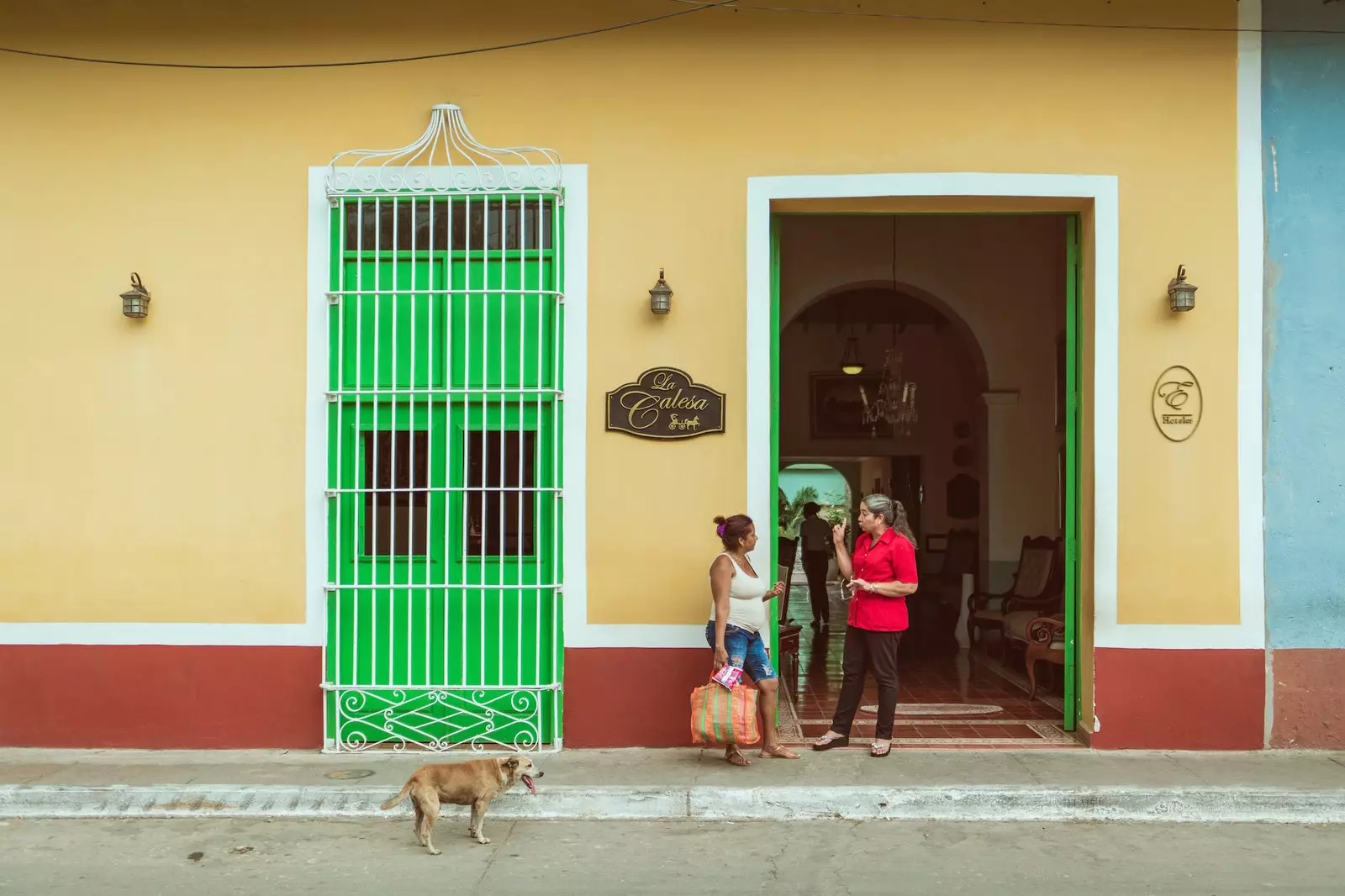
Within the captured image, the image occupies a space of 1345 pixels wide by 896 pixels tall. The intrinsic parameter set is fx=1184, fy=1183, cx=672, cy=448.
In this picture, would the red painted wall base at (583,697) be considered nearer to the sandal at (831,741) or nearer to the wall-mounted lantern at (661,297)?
the sandal at (831,741)

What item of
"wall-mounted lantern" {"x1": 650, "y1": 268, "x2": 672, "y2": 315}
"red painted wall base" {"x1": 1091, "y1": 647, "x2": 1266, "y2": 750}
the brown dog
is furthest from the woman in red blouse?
the brown dog

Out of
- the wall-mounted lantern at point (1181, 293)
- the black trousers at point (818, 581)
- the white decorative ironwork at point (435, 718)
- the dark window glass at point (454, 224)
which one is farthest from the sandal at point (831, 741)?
the black trousers at point (818, 581)

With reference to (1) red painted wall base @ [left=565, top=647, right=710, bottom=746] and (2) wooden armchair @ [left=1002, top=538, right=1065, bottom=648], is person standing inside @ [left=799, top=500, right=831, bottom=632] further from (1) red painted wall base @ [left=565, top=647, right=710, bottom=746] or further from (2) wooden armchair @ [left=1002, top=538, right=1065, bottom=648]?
(1) red painted wall base @ [left=565, top=647, right=710, bottom=746]

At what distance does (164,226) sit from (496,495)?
262 cm

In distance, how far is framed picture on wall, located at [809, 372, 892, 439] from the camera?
54.2ft

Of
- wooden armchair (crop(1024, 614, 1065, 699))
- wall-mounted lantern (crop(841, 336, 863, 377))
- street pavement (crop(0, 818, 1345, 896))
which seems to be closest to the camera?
street pavement (crop(0, 818, 1345, 896))

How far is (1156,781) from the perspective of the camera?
620cm

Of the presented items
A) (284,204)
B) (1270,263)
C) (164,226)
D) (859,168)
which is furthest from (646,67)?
(1270,263)

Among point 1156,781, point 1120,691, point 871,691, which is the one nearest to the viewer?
point 1156,781

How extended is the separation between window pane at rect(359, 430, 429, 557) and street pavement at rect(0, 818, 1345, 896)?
70.4 inches

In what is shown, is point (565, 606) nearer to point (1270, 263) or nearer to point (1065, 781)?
point (1065, 781)

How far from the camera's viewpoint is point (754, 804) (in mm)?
6062

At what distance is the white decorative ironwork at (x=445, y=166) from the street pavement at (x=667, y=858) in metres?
3.67

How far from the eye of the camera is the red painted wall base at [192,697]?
7121mm
